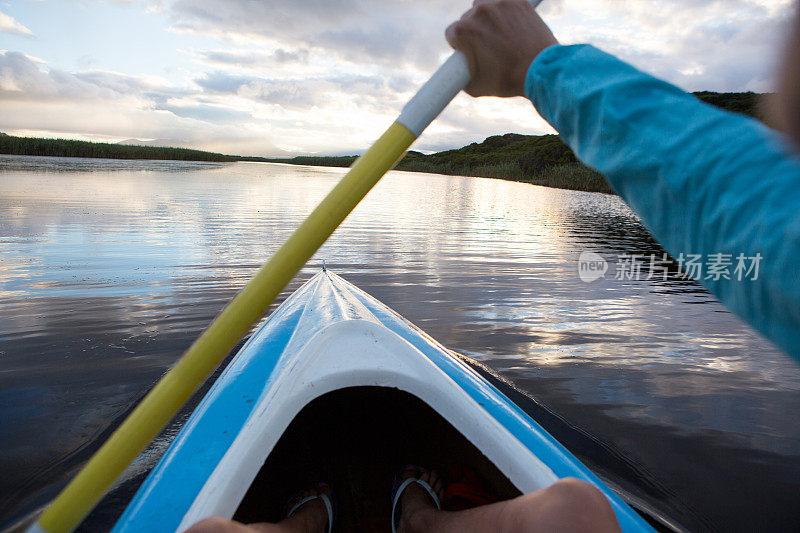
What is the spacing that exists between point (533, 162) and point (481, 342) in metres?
59.6

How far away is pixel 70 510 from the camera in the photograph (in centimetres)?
114

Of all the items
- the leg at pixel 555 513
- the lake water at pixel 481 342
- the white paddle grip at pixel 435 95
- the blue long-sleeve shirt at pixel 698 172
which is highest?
the white paddle grip at pixel 435 95

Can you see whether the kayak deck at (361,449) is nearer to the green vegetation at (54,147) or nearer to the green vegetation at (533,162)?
the green vegetation at (533,162)

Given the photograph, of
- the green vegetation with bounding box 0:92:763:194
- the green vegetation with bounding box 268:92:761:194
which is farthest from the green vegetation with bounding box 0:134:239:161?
the green vegetation with bounding box 268:92:761:194

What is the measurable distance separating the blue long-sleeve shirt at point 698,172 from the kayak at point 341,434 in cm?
114

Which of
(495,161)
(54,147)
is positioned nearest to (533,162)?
(495,161)

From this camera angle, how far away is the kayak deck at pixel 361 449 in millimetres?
2285

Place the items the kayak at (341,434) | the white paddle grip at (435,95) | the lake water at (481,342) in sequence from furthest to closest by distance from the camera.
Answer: the lake water at (481,342) < the kayak at (341,434) < the white paddle grip at (435,95)

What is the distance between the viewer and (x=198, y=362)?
3.71 feet

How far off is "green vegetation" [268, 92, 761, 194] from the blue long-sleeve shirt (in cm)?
9

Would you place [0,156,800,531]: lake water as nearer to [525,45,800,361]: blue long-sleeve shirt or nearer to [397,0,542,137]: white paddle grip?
[397,0,542,137]: white paddle grip

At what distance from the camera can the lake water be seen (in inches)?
115

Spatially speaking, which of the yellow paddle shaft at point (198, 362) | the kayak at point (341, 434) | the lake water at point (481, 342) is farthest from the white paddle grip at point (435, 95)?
the lake water at point (481, 342)

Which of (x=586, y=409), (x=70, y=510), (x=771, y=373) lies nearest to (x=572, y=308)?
(x=771, y=373)
